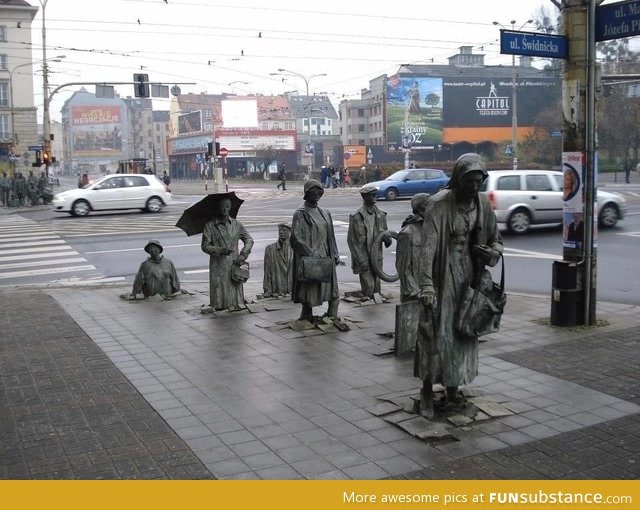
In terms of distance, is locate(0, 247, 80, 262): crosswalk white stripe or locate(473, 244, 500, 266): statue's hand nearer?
locate(473, 244, 500, 266): statue's hand

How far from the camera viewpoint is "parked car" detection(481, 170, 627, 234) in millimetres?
19250

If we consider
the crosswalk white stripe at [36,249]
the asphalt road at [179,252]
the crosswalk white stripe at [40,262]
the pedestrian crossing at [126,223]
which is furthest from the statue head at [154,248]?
the pedestrian crossing at [126,223]

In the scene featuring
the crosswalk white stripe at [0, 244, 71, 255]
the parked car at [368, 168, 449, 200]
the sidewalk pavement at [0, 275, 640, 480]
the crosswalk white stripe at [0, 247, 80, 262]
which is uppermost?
the parked car at [368, 168, 449, 200]

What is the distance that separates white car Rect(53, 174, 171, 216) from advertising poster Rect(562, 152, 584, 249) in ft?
72.5

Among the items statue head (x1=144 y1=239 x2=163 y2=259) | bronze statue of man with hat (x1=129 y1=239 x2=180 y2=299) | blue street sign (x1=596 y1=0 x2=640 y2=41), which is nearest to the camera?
blue street sign (x1=596 y1=0 x2=640 y2=41)

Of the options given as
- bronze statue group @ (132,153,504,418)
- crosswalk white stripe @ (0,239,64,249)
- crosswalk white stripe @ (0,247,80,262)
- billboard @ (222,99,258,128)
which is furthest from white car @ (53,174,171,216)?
billboard @ (222,99,258,128)

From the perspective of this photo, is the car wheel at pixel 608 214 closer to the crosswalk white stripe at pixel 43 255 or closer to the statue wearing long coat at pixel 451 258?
the crosswalk white stripe at pixel 43 255

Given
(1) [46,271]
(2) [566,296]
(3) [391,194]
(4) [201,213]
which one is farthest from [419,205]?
(3) [391,194]

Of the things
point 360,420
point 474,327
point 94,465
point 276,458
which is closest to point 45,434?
point 94,465

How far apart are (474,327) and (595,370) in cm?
229

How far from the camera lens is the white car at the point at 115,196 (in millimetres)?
28359

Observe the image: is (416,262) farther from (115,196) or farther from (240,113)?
(240,113)

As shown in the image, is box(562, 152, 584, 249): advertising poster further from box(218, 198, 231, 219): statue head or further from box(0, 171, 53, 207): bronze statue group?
box(0, 171, 53, 207): bronze statue group

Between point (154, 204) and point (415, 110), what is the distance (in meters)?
52.4
